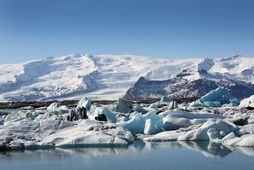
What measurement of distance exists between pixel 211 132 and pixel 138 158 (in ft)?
20.6

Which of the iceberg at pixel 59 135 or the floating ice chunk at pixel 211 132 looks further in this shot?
the floating ice chunk at pixel 211 132

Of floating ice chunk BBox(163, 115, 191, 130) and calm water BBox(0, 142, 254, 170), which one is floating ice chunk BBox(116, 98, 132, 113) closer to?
floating ice chunk BBox(163, 115, 191, 130)

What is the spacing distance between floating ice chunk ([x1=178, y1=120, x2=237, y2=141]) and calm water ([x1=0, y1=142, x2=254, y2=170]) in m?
1.24

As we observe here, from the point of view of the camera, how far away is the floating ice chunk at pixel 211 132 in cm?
2372

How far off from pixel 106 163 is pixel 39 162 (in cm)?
254

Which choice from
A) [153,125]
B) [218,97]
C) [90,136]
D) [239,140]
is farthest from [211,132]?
[218,97]

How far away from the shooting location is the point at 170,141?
2438 cm

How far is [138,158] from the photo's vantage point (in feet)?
61.2

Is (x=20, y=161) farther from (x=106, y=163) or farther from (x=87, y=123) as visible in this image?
(x=87, y=123)

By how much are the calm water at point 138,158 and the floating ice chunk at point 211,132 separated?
1.24m

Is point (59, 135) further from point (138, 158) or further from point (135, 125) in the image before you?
point (135, 125)

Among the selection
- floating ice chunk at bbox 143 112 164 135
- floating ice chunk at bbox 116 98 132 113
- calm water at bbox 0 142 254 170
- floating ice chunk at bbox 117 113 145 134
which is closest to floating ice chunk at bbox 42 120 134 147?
calm water at bbox 0 142 254 170

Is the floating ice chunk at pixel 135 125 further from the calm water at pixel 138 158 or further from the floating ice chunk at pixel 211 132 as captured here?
the calm water at pixel 138 158

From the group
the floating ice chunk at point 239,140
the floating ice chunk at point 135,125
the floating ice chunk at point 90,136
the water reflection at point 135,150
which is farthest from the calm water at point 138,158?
the floating ice chunk at point 135,125
